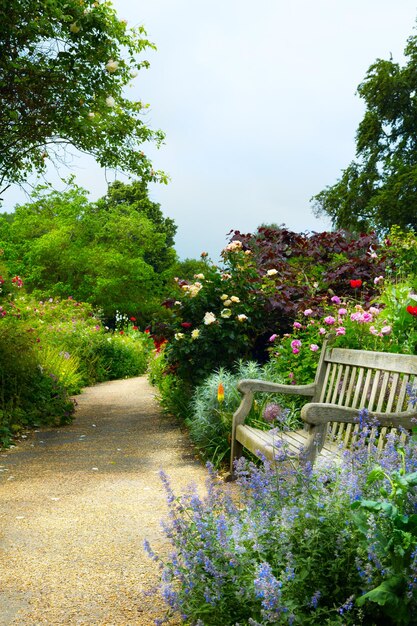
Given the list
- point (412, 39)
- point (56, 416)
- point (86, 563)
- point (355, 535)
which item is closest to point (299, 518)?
point (355, 535)

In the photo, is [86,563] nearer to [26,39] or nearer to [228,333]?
[228,333]

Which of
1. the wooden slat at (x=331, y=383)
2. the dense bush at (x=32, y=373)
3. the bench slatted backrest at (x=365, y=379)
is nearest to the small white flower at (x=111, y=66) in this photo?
the dense bush at (x=32, y=373)

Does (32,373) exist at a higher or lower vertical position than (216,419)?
lower

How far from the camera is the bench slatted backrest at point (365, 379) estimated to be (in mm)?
4043

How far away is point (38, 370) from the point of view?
9578mm

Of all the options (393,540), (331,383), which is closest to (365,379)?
(331,383)

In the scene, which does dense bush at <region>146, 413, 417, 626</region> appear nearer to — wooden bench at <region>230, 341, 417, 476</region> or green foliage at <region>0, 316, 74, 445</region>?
wooden bench at <region>230, 341, 417, 476</region>

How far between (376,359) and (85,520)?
91.2 inches

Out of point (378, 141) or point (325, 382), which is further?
point (378, 141)

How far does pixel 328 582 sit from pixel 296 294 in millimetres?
7304

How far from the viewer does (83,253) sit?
86.9 ft

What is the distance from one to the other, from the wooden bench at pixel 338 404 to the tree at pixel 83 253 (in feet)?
68.2

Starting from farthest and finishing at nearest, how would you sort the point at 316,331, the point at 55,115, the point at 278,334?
1. the point at 55,115
2. the point at 278,334
3. the point at 316,331

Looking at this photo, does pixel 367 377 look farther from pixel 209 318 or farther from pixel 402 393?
pixel 209 318
